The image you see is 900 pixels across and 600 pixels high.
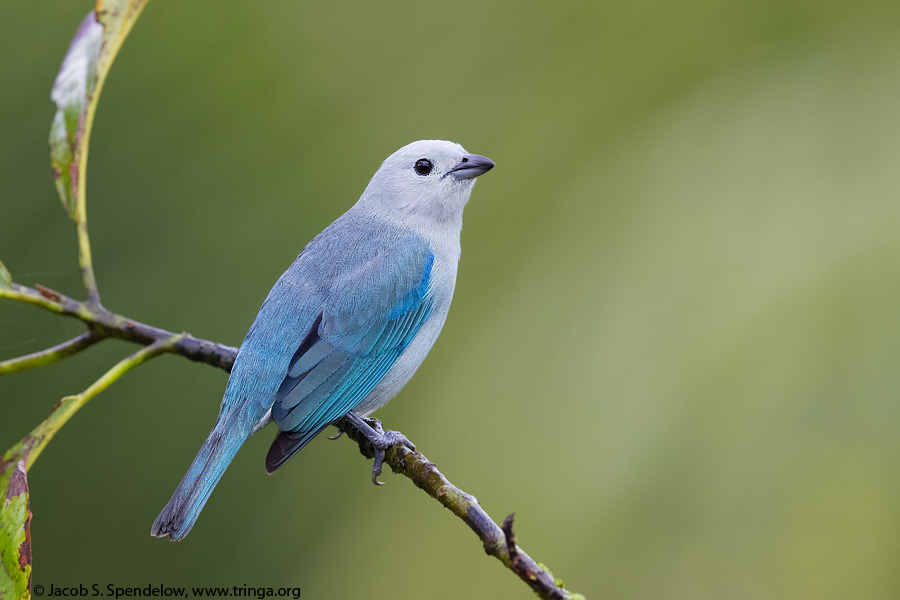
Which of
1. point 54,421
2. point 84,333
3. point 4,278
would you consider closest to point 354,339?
point 84,333

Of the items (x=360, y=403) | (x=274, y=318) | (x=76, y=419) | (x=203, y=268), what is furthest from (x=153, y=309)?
(x=360, y=403)

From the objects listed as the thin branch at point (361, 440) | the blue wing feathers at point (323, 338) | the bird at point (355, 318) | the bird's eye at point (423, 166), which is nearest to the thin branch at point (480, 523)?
the thin branch at point (361, 440)

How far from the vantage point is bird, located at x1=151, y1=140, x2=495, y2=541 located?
8.39 feet

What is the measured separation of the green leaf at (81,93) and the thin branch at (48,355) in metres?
0.37

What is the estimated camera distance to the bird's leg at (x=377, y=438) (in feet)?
8.02

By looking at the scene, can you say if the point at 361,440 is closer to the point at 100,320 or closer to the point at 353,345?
the point at 353,345

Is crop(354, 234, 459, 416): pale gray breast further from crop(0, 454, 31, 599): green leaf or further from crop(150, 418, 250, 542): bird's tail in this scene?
crop(0, 454, 31, 599): green leaf

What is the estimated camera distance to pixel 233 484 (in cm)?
331

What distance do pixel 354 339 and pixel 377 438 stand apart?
386mm

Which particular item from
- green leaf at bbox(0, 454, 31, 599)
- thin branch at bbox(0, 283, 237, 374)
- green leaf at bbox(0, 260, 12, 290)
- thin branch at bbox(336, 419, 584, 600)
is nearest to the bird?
thin branch at bbox(0, 283, 237, 374)

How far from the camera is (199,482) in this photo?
229cm

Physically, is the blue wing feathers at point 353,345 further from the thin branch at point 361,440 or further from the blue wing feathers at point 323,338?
the thin branch at point 361,440

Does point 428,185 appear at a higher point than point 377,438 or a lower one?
higher

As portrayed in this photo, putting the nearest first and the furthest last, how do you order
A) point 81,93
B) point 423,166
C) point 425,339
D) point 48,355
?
point 48,355
point 81,93
point 425,339
point 423,166
